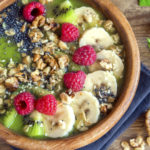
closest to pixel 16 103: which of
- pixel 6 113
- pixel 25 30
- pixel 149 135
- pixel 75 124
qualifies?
pixel 6 113

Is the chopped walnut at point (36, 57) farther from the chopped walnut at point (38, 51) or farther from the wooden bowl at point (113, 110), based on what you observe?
the wooden bowl at point (113, 110)

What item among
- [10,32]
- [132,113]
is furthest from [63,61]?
[132,113]

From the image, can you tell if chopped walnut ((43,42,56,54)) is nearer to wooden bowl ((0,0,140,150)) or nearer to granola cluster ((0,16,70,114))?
granola cluster ((0,16,70,114))

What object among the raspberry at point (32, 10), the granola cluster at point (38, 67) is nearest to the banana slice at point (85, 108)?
the granola cluster at point (38, 67)

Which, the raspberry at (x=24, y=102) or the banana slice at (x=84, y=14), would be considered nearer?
the raspberry at (x=24, y=102)

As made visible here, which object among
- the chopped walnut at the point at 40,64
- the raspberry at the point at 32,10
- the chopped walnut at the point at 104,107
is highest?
the raspberry at the point at 32,10

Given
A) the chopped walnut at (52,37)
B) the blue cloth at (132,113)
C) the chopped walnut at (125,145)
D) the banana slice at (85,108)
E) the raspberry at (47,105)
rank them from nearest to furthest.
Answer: the raspberry at (47,105)
the banana slice at (85,108)
the chopped walnut at (52,37)
the blue cloth at (132,113)
the chopped walnut at (125,145)

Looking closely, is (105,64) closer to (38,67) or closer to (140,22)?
(38,67)
